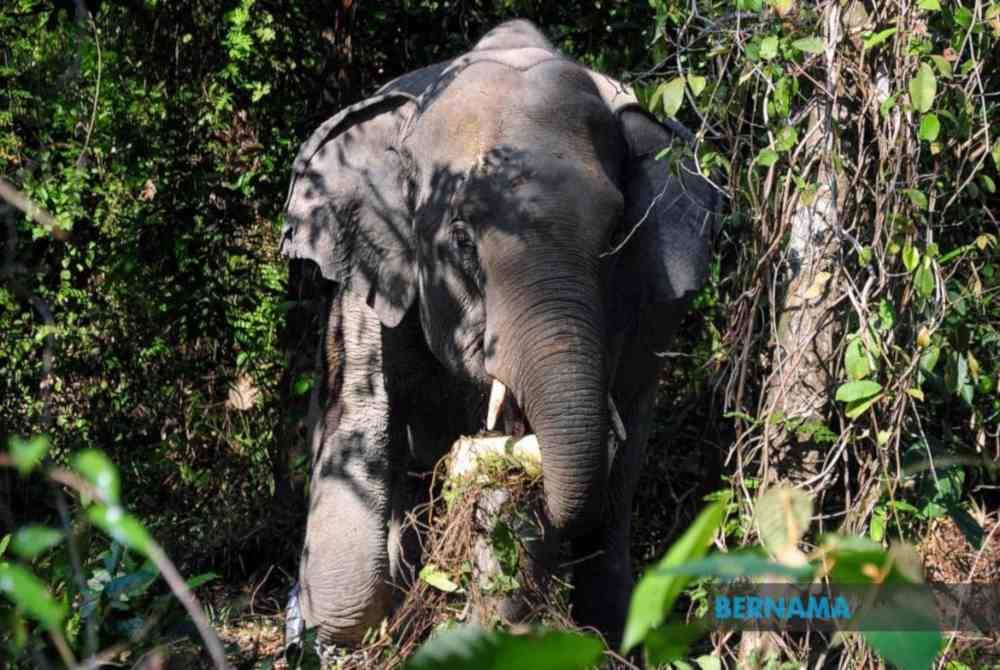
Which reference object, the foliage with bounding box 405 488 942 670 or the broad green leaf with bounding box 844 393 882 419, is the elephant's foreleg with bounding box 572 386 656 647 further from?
the foliage with bounding box 405 488 942 670

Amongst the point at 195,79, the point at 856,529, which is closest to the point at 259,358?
the point at 195,79

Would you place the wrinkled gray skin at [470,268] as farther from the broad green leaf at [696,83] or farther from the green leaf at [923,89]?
the green leaf at [923,89]

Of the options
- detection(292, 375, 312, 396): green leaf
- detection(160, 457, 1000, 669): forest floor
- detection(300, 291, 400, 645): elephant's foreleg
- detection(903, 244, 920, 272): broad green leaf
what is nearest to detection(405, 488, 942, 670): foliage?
detection(160, 457, 1000, 669): forest floor

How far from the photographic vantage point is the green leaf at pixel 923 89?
4277mm

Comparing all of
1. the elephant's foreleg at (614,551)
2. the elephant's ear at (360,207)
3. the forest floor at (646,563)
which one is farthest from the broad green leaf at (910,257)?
the elephant's ear at (360,207)

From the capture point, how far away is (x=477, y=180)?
17.8ft

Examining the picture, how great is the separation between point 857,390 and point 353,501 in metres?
2.18

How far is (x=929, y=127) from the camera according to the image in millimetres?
4320

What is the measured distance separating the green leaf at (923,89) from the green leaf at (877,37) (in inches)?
8.2

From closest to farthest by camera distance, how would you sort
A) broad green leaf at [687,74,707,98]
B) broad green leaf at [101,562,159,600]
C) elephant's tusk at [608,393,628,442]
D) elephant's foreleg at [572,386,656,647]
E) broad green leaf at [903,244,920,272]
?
broad green leaf at [101,562,159,600]
broad green leaf at [903,244,920,272]
broad green leaf at [687,74,707,98]
elephant's tusk at [608,393,628,442]
elephant's foreleg at [572,386,656,647]

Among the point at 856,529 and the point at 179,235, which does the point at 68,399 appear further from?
the point at 856,529

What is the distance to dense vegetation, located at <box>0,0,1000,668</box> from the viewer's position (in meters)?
4.71

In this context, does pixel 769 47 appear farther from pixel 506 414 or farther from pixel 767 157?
pixel 506 414

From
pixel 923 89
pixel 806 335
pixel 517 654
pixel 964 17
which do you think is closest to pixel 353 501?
pixel 806 335
